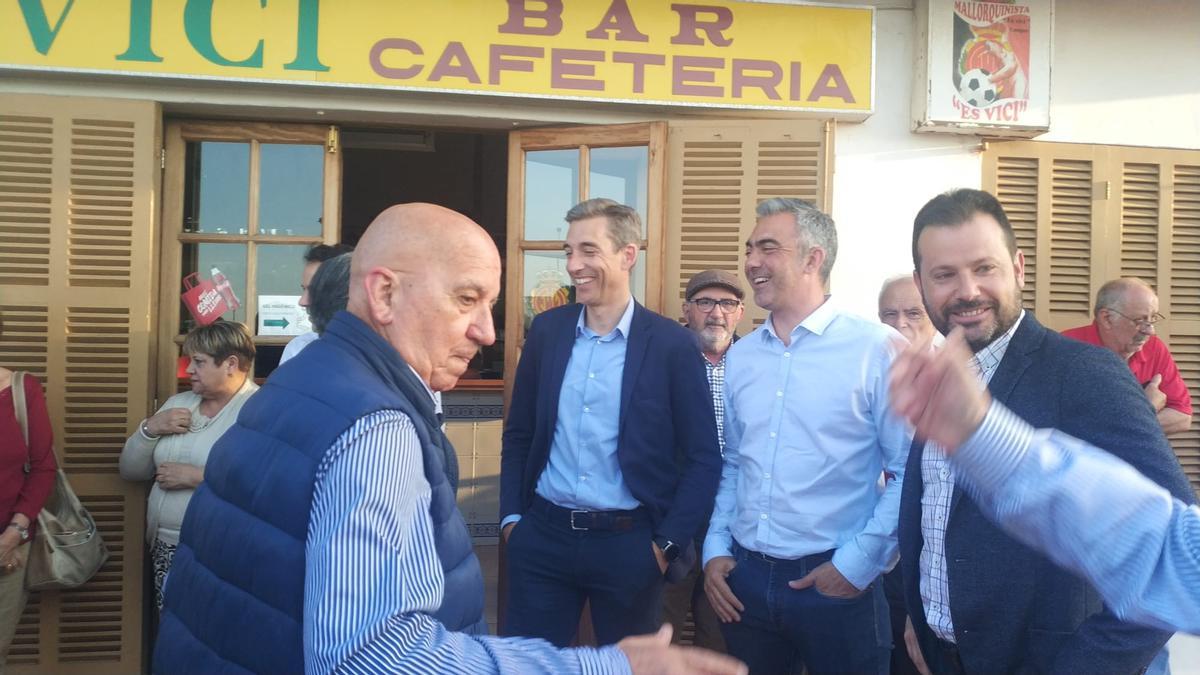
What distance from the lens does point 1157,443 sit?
1.64 m

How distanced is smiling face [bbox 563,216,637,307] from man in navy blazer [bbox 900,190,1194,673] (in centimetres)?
128

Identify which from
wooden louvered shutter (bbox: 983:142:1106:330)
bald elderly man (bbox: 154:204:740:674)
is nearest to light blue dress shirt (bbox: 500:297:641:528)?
bald elderly man (bbox: 154:204:740:674)

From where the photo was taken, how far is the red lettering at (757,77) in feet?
13.3

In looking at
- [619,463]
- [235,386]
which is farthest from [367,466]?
[235,386]

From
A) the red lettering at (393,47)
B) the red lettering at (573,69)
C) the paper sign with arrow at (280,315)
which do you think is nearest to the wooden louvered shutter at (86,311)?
the paper sign with arrow at (280,315)

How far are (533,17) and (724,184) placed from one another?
1.18 meters

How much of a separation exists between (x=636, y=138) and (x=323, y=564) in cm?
319

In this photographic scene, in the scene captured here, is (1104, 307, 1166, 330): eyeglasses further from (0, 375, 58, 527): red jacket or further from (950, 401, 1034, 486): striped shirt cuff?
(0, 375, 58, 527): red jacket

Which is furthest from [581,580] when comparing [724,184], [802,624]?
[724,184]

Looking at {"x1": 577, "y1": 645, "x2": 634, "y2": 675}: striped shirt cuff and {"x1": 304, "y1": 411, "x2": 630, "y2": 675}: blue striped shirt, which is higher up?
{"x1": 304, "y1": 411, "x2": 630, "y2": 675}: blue striped shirt

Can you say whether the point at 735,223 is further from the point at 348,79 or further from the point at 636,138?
the point at 348,79

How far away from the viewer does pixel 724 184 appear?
410 cm

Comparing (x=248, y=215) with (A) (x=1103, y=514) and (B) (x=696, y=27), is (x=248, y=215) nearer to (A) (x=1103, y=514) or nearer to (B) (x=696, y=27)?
(B) (x=696, y=27)

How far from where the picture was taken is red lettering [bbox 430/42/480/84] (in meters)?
3.92
